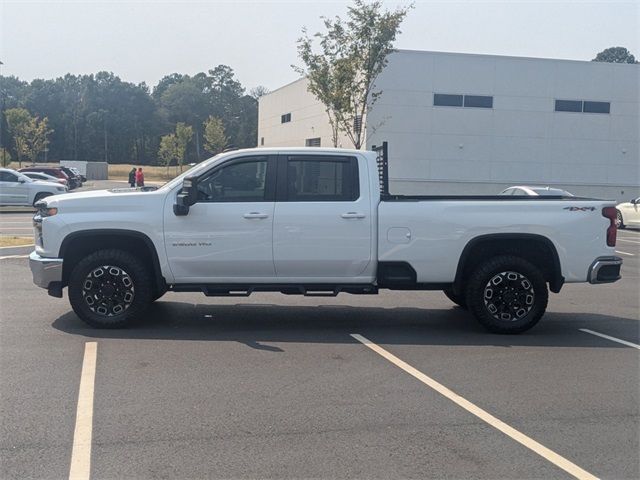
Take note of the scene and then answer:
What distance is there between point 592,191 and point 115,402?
35948 mm

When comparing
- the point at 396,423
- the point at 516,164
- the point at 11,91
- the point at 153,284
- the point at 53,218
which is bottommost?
the point at 396,423

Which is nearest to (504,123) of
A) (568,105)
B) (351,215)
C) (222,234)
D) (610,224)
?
(568,105)

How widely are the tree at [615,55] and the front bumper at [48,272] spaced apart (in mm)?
110417

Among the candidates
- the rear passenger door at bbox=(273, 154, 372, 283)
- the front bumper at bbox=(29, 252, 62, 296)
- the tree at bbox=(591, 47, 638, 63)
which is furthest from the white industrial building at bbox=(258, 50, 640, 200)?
the tree at bbox=(591, 47, 638, 63)

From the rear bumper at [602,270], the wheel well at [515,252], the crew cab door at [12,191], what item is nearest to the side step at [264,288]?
the wheel well at [515,252]

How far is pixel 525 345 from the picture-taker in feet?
25.0

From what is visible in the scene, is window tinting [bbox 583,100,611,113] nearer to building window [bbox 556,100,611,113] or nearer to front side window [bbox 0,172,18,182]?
building window [bbox 556,100,611,113]

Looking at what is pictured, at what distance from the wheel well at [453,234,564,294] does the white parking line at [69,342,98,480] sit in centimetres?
415

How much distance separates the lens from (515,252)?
809 cm

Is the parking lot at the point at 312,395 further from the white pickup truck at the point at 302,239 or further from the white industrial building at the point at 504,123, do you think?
the white industrial building at the point at 504,123

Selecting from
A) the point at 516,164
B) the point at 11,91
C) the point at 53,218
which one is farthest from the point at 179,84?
the point at 53,218

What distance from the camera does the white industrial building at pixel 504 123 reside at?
34969 mm

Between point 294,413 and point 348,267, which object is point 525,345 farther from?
point 294,413

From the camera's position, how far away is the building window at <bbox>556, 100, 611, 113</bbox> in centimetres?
→ 3620
